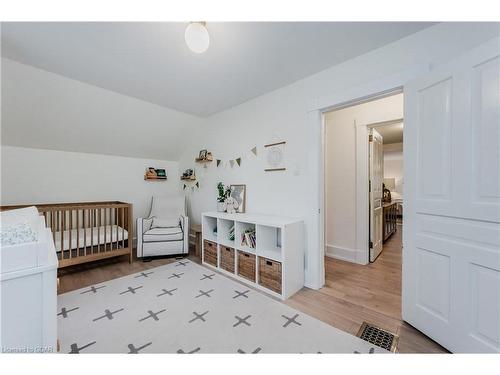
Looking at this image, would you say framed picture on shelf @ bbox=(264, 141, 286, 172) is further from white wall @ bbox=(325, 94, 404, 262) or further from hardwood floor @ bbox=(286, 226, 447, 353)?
hardwood floor @ bbox=(286, 226, 447, 353)

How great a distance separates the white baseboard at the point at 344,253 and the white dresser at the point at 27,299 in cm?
316

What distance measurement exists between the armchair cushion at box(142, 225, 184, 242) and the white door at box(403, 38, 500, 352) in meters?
2.77

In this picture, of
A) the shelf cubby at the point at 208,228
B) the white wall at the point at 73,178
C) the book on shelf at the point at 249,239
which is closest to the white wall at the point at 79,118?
the white wall at the point at 73,178

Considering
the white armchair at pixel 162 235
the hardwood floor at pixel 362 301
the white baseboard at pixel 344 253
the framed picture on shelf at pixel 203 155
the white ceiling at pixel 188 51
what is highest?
the white ceiling at pixel 188 51

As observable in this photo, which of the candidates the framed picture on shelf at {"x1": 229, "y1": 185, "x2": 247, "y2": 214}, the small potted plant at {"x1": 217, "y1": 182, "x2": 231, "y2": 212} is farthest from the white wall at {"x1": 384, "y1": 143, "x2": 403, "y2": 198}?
the small potted plant at {"x1": 217, "y1": 182, "x2": 231, "y2": 212}

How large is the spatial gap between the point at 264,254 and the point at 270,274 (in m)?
0.20

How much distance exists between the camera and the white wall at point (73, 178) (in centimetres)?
297

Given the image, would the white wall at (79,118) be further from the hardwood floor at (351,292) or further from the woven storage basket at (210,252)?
the woven storage basket at (210,252)

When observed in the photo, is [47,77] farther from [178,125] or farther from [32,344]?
[32,344]

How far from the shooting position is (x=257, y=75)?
92.7 inches

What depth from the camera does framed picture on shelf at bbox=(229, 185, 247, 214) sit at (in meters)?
3.05
